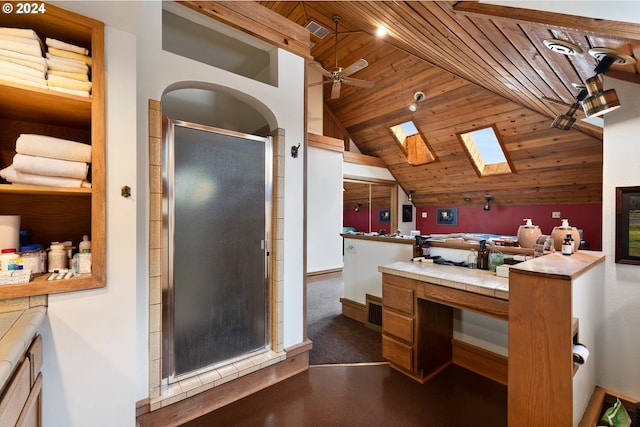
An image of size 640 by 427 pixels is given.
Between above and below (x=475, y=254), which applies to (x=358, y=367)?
below

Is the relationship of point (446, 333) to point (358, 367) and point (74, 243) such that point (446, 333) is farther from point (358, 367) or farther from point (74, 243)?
point (74, 243)

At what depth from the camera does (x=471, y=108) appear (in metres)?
4.66

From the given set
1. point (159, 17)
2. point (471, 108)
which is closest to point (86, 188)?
point (159, 17)

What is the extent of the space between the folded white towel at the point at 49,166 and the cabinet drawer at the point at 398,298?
2.15m

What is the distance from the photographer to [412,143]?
6.20m

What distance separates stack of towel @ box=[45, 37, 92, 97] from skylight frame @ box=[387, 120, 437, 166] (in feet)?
17.8

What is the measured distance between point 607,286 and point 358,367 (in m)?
1.92

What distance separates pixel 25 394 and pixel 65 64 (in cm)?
139

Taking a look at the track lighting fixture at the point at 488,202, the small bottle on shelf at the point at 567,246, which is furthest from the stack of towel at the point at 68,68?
the track lighting fixture at the point at 488,202

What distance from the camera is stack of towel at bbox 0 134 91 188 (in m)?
1.18

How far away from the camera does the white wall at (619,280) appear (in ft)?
5.77

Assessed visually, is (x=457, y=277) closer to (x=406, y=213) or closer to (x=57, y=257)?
(x=57, y=257)

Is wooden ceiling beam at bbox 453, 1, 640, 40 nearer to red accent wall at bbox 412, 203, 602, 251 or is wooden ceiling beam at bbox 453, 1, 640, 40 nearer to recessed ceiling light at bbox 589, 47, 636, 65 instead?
recessed ceiling light at bbox 589, 47, 636, 65

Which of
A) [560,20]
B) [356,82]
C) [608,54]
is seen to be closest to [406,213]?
[356,82]
